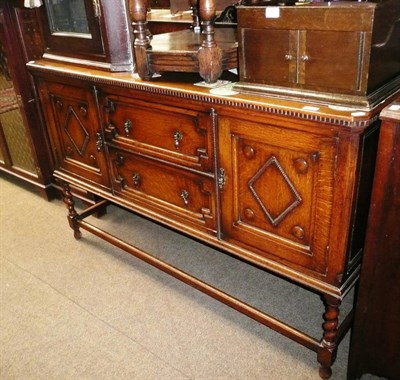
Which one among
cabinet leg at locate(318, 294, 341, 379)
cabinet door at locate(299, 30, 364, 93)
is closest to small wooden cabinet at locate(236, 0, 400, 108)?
cabinet door at locate(299, 30, 364, 93)

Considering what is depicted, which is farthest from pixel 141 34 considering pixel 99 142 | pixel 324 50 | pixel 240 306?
pixel 240 306

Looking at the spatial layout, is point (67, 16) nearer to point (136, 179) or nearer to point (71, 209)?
point (136, 179)

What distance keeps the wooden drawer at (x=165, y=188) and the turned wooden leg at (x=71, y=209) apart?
65cm

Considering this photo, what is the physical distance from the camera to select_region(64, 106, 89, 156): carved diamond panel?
7.82 feet

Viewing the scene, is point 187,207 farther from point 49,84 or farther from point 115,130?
point 49,84

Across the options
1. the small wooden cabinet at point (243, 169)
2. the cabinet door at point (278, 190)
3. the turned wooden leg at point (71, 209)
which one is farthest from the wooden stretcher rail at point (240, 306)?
the cabinet door at point (278, 190)

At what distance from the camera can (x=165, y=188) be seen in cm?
209

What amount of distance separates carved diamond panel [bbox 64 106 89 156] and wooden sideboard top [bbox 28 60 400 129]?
0.24 m

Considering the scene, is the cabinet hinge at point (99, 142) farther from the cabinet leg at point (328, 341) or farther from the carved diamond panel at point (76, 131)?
the cabinet leg at point (328, 341)

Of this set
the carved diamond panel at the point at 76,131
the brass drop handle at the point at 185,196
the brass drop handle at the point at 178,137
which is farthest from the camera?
the carved diamond panel at the point at 76,131

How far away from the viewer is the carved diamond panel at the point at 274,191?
1.59 meters

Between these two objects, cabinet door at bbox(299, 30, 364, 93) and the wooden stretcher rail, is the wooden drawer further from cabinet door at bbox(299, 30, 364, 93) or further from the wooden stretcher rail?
cabinet door at bbox(299, 30, 364, 93)

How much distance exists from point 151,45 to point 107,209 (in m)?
1.72

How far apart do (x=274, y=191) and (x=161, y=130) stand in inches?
23.8
